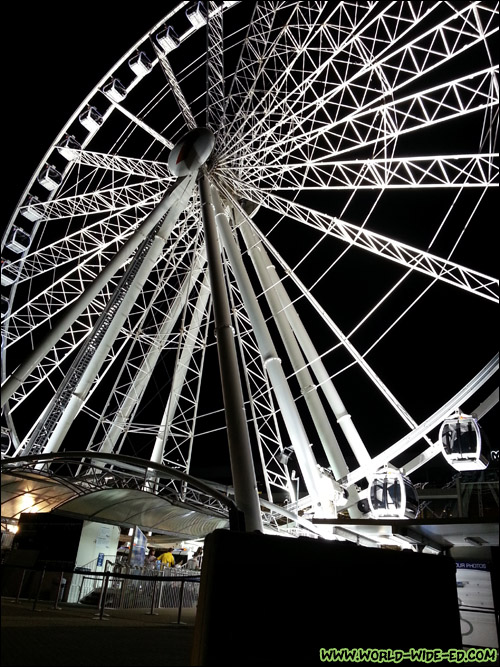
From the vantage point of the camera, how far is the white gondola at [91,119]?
21.8 meters

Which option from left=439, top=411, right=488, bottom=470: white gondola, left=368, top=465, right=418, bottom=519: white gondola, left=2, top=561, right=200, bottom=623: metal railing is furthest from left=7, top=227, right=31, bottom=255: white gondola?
left=439, top=411, right=488, bottom=470: white gondola

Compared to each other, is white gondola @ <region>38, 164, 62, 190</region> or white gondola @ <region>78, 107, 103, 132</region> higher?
white gondola @ <region>78, 107, 103, 132</region>

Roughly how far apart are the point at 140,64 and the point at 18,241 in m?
8.39

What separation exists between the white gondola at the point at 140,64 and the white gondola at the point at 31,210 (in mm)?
6412

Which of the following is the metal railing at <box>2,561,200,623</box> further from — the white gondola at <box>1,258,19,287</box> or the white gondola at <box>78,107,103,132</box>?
the white gondola at <box>78,107,103,132</box>

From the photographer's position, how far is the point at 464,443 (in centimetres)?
1313

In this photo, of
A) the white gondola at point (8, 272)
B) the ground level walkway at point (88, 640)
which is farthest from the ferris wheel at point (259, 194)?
the ground level walkway at point (88, 640)

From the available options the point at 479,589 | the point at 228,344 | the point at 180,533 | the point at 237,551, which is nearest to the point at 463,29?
the point at 228,344

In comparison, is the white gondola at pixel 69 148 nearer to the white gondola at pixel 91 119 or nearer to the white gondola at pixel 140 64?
the white gondola at pixel 91 119

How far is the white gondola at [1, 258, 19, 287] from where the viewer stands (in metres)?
21.8

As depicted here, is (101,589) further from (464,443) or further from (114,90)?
(114,90)

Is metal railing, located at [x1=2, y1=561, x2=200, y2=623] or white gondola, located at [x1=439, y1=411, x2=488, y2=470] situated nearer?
white gondola, located at [x1=439, y1=411, x2=488, y2=470]

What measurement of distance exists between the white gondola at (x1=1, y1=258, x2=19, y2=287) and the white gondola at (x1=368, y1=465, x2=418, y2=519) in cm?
1594

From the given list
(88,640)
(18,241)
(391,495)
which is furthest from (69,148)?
(88,640)
